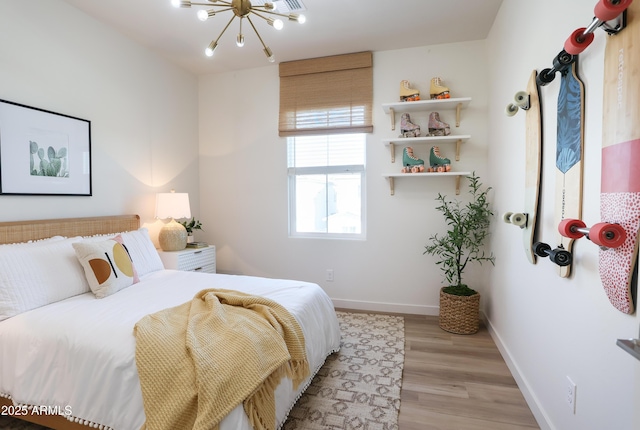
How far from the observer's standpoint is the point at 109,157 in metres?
2.80

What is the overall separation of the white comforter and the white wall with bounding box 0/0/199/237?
0.97 m

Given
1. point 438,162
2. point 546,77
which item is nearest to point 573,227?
point 546,77

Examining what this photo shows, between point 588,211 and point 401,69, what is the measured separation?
97.7 inches

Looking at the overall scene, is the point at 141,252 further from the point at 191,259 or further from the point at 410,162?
the point at 410,162

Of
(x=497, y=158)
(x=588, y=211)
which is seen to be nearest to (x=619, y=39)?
(x=588, y=211)

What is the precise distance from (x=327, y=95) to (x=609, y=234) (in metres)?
2.92

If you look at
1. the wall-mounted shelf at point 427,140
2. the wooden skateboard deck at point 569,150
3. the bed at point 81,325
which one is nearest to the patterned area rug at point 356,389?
the bed at point 81,325

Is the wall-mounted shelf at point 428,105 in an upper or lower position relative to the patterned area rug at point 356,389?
upper

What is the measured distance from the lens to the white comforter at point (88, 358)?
1.32m

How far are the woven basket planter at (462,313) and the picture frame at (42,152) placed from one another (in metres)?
3.25

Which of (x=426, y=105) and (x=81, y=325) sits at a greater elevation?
(x=426, y=105)

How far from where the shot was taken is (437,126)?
9.87 feet

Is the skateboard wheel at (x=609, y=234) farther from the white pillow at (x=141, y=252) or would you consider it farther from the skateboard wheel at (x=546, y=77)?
the white pillow at (x=141, y=252)

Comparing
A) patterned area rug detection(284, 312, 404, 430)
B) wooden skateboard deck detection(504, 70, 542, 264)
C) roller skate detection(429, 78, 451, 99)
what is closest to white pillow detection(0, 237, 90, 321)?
patterned area rug detection(284, 312, 404, 430)
